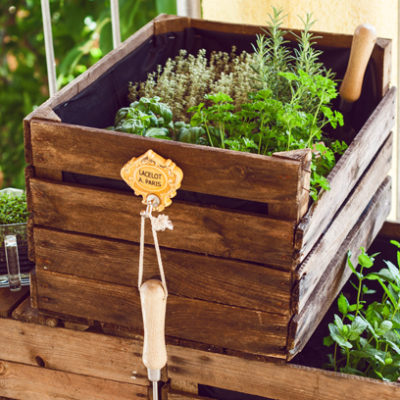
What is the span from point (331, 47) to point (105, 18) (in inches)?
57.5

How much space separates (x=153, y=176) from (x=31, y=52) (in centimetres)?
287

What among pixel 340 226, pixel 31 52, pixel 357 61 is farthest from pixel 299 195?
pixel 31 52

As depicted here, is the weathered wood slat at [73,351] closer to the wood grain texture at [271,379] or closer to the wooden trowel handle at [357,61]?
the wood grain texture at [271,379]

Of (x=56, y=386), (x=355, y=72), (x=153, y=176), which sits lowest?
(x=56, y=386)

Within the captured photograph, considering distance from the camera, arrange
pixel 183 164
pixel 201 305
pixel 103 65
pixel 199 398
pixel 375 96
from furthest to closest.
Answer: pixel 375 96 < pixel 103 65 < pixel 199 398 < pixel 201 305 < pixel 183 164

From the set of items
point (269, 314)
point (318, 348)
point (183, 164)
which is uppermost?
point (183, 164)

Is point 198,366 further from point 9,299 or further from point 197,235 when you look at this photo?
point 9,299

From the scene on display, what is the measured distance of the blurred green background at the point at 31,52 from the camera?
361cm

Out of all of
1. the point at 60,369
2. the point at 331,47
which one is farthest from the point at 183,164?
the point at 331,47

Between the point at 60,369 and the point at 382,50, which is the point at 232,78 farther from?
the point at 60,369

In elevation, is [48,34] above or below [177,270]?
above

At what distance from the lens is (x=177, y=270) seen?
4.77 ft

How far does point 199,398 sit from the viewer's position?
1.57m

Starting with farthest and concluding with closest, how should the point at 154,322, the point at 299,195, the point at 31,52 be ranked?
1. the point at 31,52
2. the point at 154,322
3. the point at 299,195
